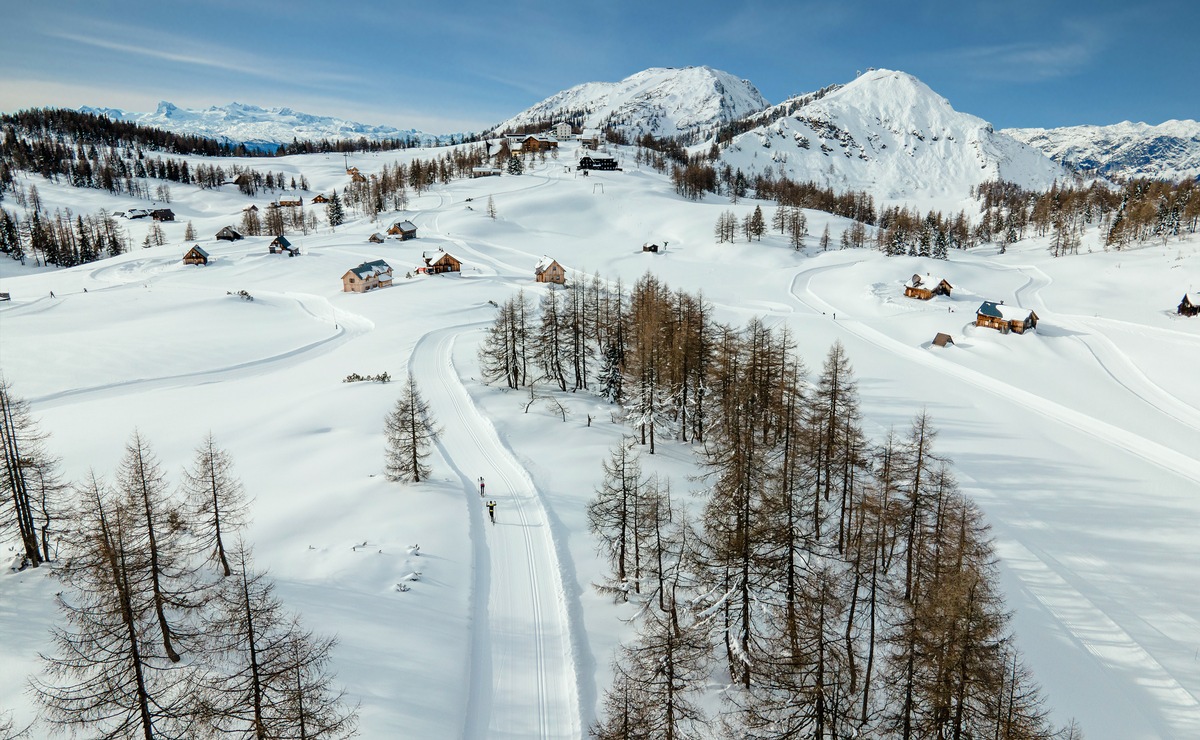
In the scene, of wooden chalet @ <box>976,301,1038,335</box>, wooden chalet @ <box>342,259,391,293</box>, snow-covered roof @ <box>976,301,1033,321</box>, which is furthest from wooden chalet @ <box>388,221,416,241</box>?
snow-covered roof @ <box>976,301,1033,321</box>

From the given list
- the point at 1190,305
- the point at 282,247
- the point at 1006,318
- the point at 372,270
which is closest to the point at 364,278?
the point at 372,270

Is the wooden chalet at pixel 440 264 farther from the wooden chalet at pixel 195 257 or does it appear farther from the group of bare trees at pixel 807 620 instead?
the group of bare trees at pixel 807 620

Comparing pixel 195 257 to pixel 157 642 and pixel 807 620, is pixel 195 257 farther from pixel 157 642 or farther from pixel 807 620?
pixel 807 620

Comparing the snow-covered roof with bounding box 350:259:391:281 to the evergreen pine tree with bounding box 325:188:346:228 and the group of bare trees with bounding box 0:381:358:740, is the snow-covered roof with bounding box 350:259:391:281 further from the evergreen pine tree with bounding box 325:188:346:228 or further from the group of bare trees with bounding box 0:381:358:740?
the group of bare trees with bounding box 0:381:358:740

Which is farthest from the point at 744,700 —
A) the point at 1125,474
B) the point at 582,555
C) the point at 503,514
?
the point at 1125,474

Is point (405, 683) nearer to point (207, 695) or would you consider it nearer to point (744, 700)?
point (207, 695)

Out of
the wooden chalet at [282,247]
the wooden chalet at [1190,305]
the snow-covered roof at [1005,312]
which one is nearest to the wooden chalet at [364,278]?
the wooden chalet at [282,247]
